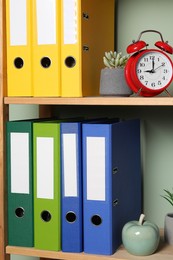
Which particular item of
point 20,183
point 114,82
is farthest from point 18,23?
point 20,183

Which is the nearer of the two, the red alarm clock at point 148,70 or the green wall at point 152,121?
the red alarm clock at point 148,70

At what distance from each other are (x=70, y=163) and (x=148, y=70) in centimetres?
31

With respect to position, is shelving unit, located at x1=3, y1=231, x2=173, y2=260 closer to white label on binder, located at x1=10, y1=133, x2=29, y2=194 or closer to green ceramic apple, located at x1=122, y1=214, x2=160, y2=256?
green ceramic apple, located at x1=122, y1=214, x2=160, y2=256

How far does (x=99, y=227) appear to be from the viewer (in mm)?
1337

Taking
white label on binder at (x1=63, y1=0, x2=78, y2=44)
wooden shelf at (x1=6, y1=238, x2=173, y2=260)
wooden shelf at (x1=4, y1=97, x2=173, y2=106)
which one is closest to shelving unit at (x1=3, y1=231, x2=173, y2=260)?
wooden shelf at (x1=6, y1=238, x2=173, y2=260)

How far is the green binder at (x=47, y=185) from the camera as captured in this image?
136 cm

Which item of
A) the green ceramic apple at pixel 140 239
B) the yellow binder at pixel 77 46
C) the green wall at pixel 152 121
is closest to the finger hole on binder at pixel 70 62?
the yellow binder at pixel 77 46

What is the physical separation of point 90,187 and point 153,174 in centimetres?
34

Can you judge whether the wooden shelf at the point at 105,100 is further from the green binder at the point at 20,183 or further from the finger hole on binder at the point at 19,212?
the finger hole on binder at the point at 19,212

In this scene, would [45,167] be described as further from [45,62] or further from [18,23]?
[18,23]

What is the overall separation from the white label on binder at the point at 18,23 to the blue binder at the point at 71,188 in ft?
0.83

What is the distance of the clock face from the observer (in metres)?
1.32

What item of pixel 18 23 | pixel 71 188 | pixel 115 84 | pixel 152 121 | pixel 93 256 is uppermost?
pixel 18 23

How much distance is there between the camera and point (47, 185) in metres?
1.37
